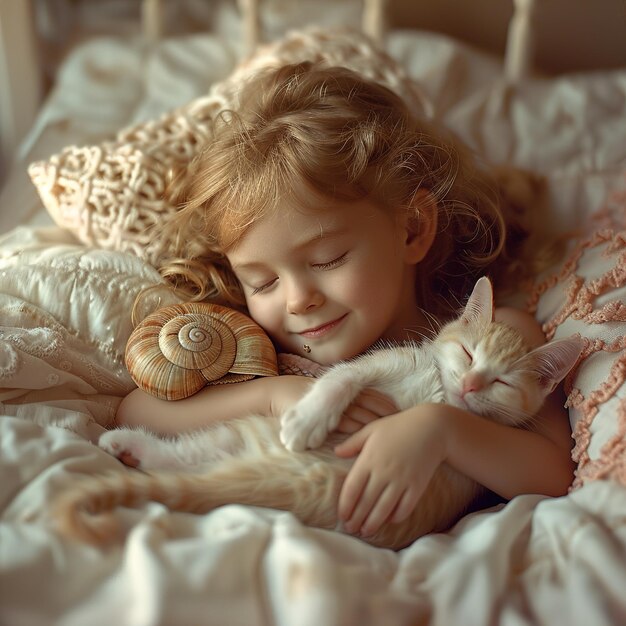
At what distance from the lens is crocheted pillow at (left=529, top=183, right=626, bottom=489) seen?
98cm

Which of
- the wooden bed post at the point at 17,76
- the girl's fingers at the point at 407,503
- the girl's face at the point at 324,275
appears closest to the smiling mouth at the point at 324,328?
the girl's face at the point at 324,275

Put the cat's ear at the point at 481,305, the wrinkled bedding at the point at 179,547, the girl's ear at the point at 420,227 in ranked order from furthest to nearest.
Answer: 1. the girl's ear at the point at 420,227
2. the cat's ear at the point at 481,305
3. the wrinkled bedding at the point at 179,547

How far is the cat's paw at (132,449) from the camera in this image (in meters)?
1.01

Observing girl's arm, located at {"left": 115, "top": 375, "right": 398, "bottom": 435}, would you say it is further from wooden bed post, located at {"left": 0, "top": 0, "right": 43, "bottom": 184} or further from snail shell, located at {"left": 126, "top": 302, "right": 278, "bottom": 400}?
wooden bed post, located at {"left": 0, "top": 0, "right": 43, "bottom": 184}

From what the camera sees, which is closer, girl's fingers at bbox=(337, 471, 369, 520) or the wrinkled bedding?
the wrinkled bedding

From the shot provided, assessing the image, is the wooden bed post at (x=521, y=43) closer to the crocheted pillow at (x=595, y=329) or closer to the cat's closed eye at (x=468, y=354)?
the crocheted pillow at (x=595, y=329)

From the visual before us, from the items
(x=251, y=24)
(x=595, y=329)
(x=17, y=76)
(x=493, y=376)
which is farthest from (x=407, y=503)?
(x=17, y=76)

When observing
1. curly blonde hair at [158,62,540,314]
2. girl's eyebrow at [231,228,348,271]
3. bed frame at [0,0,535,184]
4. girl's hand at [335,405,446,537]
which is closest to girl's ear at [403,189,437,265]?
curly blonde hair at [158,62,540,314]

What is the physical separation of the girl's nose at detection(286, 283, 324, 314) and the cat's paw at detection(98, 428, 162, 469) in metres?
0.30

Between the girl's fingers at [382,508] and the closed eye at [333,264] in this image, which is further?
the closed eye at [333,264]

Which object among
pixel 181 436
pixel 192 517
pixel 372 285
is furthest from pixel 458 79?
pixel 192 517

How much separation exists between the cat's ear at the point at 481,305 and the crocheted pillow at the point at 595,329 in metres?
0.17

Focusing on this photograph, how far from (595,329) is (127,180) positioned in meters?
0.87

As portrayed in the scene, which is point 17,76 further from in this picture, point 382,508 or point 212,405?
point 382,508
